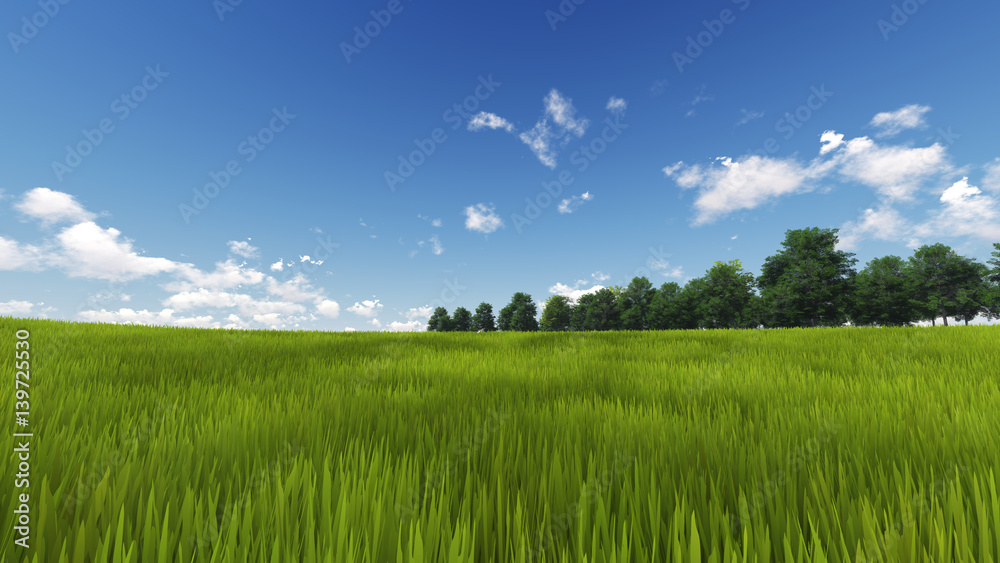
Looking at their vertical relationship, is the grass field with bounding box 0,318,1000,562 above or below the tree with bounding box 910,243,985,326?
below

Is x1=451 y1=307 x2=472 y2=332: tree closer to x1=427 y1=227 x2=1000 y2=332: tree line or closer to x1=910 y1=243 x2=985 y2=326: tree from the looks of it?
x1=427 y1=227 x2=1000 y2=332: tree line

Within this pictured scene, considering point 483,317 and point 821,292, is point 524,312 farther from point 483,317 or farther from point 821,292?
point 821,292

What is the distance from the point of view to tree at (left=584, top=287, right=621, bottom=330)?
56.3 meters

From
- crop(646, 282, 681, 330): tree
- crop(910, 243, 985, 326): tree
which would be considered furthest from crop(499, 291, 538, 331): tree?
crop(910, 243, 985, 326): tree

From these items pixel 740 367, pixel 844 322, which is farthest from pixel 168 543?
pixel 844 322

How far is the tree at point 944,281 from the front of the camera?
130ft

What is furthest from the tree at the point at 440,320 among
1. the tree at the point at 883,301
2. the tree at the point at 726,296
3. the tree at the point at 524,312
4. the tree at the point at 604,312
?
the tree at the point at 883,301

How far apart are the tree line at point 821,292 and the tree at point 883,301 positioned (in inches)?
3.0

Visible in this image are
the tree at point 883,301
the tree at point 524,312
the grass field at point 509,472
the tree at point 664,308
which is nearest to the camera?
the grass field at point 509,472

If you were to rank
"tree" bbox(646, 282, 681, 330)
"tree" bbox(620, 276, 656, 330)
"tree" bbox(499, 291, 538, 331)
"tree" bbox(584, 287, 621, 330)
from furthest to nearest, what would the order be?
1. "tree" bbox(499, 291, 538, 331)
2. "tree" bbox(584, 287, 621, 330)
3. "tree" bbox(620, 276, 656, 330)
4. "tree" bbox(646, 282, 681, 330)

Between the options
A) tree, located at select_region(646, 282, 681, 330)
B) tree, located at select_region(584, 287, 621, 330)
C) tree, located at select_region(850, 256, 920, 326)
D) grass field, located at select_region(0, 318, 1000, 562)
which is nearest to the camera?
grass field, located at select_region(0, 318, 1000, 562)

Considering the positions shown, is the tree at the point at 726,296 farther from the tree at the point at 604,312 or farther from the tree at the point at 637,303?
the tree at the point at 604,312

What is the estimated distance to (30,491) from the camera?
1.20 m

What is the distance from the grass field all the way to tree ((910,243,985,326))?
5800 cm
